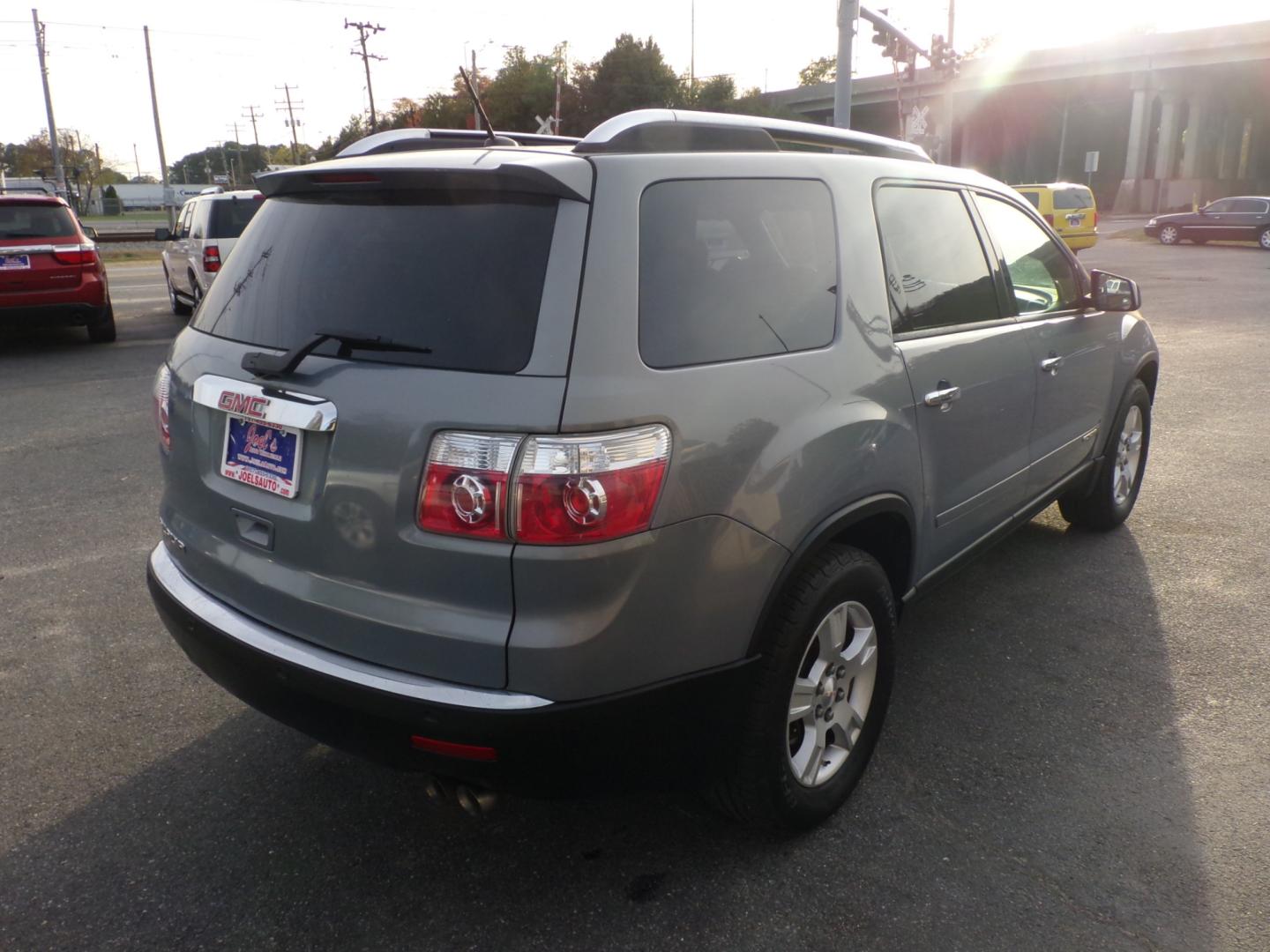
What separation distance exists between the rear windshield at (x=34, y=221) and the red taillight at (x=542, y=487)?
36.5 feet

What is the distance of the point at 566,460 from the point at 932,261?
179 cm

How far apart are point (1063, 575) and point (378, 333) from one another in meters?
3.58

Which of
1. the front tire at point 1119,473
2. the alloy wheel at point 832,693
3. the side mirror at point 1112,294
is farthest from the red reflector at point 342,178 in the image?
the front tire at point 1119,473

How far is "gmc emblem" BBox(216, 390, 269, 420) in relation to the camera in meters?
2.47

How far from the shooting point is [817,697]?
9.10 ft

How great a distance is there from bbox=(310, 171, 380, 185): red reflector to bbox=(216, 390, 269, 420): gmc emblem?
1.94 feet

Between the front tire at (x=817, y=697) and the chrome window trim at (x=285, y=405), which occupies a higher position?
the chrome window trim at (x=285, y=405)

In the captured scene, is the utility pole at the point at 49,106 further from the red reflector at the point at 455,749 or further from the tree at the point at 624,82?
the red reflector at the point at 455,749

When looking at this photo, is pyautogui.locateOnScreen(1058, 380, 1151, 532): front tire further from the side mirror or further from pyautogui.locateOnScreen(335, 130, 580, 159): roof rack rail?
pyautogui.locateOnScreen(335, 130, 580, 159): roof rack rail

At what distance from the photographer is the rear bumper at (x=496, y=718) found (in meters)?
2.16

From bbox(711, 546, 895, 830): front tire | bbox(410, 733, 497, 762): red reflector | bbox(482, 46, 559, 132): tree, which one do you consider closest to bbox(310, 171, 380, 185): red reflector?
bbox(410, 733, 497, 762): red reflector

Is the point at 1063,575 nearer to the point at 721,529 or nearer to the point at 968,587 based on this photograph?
the point at 968,587

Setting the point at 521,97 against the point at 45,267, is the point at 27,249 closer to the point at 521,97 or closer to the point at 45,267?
the point at 45,267

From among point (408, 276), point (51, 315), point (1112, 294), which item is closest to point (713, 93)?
point (51, 315)
